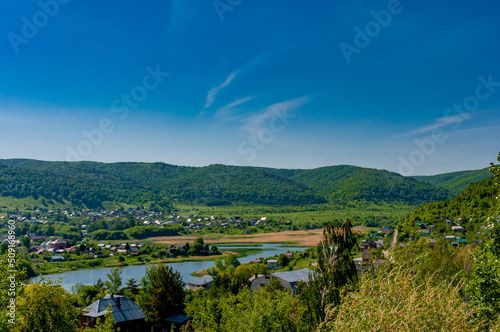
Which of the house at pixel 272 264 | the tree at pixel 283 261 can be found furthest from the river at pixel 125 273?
the tree at pixel 283 261

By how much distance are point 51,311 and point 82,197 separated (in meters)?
197

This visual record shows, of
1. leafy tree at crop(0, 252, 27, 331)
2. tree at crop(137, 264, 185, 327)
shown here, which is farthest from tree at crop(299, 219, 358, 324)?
tree at crop(137, 264, 185, 327)

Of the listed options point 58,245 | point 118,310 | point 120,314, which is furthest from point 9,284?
point 58,245

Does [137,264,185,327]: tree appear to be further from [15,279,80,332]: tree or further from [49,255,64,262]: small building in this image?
[49,255,64,262]: small building

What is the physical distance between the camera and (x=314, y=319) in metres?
12.8

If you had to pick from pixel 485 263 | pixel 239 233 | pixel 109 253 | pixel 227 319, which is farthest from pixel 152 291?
pixel 239 233

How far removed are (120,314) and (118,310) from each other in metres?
0.40

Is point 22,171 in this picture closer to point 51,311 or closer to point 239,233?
point 239,233

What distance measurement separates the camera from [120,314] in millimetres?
27047

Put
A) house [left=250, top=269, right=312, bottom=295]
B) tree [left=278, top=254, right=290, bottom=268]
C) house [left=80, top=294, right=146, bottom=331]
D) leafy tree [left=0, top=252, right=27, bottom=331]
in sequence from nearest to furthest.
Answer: leafy tree [left=0, top=252, right=27, bottom=331]
house [left=80, top=294, right=146, bottom=331]
house [left=250, top=269, right=312, bottom=295]
tree [left=278, top=254, right=290, bottom=268]

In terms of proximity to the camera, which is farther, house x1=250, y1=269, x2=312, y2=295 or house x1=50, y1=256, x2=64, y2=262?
house x1=50, y1=256, x2=64, y2=262

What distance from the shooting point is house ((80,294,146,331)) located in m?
26.7

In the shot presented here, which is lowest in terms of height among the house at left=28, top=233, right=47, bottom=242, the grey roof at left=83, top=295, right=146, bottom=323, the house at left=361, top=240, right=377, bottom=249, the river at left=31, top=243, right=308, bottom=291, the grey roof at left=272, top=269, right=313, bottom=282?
the river at left=31, top=243, right=308, bottom=291

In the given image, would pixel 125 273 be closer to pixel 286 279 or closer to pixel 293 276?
pixel 293 276
